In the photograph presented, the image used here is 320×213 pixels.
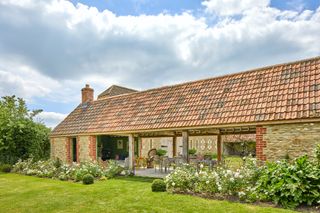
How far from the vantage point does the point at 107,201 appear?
9680 millimetres

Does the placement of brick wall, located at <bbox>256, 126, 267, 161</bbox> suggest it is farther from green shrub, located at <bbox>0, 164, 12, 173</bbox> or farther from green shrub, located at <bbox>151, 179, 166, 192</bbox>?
green shrub, located at <bbox>0, 164, 12, 173</bbox>

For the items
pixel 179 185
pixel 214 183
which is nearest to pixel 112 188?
pixel 179 185

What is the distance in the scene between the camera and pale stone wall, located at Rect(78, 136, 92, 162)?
62.2ft

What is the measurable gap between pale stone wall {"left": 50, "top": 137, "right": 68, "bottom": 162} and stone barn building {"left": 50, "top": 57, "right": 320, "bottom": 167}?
7 centimetres

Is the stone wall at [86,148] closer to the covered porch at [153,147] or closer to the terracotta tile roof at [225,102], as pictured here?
the terracotta tile roof at [225,102]

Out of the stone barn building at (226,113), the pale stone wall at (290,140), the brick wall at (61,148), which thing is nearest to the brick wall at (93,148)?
the stone barn building at (226,113)

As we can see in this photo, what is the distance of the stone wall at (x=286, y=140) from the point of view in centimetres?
993

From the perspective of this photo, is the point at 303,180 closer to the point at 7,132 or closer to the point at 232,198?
the point at 232,198

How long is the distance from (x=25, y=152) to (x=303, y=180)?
21466 mm

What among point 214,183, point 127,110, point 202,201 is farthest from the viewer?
point 127,110

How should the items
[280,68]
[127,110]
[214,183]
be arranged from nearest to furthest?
1. [214,183]
2. [280,68]
3. [127,110]

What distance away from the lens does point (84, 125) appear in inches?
783

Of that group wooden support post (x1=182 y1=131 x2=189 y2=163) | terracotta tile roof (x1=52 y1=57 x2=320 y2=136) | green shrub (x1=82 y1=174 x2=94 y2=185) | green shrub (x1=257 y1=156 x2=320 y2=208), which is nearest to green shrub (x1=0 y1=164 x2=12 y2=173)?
terracotta tile roof (x1=52 y1=57 x2=320 y2=136)

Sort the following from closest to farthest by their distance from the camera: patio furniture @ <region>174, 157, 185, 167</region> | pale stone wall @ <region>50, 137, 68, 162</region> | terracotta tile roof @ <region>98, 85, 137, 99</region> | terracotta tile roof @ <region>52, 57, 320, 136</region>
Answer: terracotta tile roof @ <region>52, 57, 320, 136</region>, patio furniture @ <region>174, 157, 185, 167</region>, pale stone wall @ <region>50, 137, 68, 162</region>, terracotta tile roof @ <region>98, 85, 137, 99</region>
